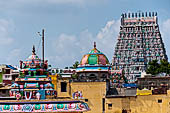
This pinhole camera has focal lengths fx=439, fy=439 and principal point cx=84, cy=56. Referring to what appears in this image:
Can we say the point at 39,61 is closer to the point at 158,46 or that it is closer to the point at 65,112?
the point at 65,112

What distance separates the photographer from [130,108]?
161 ft

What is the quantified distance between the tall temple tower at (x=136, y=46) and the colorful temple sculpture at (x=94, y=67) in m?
55.4

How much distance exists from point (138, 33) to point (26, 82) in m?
71.1

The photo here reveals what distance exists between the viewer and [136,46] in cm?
11044

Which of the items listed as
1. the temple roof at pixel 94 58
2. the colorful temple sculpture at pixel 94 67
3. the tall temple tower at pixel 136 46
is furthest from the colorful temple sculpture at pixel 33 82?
the tall temple tower at pixel 136 46

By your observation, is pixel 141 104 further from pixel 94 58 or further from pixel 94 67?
pixel 94 58

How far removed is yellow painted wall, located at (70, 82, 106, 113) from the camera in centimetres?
5000

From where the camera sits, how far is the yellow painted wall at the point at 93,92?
1969 inches

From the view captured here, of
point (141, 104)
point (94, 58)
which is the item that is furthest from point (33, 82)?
point (141, 104)

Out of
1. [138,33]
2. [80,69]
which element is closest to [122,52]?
[138,33]

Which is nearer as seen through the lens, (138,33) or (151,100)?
(151,100)

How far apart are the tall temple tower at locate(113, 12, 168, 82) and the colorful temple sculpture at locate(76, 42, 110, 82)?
55402 mm

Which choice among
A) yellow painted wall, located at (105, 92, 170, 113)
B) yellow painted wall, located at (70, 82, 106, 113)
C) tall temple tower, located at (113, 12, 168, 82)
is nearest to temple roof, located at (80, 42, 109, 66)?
yellow painted wall, located at (70, 82, 106, 113)

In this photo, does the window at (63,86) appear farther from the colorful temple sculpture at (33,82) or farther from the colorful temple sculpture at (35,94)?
the colorful temple sculpture at (33,82)
